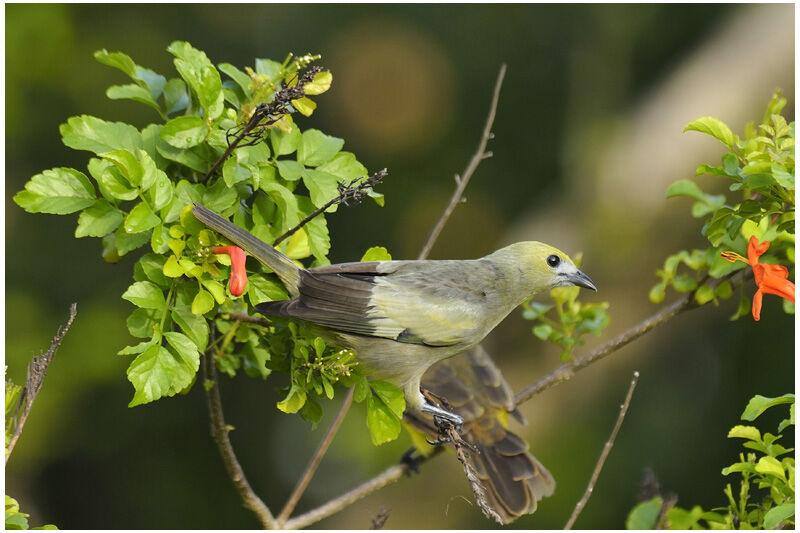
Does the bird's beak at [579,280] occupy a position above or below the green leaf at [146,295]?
below

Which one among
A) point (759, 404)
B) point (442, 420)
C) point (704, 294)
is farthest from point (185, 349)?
point (704, 294)

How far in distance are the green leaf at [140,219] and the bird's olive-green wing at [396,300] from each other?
Answer: 0.43 metres

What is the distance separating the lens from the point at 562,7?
751 centimetres

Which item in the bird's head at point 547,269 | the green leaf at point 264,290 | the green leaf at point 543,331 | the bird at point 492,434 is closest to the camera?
the green leaf at point 264,290

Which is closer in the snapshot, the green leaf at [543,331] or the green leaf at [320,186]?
the green leaf at [320,186]

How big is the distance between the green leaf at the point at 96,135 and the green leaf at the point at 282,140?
0.35m

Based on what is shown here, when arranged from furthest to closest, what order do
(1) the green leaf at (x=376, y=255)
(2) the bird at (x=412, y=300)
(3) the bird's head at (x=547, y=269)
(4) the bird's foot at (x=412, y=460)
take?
(4) the bird's foot at (x=412, y=460) → (3) the bird's head at (x=547, y=269) → (1) the green leaf at (x=376, y=255) → (2) the bird at (x=412, y=300)

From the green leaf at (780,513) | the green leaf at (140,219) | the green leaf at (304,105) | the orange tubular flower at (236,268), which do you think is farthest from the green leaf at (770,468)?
the green leaf at (140,219)

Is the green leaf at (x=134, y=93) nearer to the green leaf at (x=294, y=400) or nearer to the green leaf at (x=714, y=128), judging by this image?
the green leaf at (x=294, y=400)

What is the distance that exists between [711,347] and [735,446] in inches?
31.8

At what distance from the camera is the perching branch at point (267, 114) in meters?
1.92

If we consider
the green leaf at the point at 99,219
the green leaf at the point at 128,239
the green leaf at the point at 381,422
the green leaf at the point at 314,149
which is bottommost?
the green leaf at the point at 381,422

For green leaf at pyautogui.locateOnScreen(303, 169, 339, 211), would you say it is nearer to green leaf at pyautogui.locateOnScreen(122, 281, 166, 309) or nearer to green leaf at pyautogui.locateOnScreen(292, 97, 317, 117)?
green leaf at pyautogui.locateOnScreen(292, 97, 317, 117)

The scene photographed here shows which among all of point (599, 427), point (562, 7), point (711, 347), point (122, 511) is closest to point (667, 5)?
point (562, 7)
